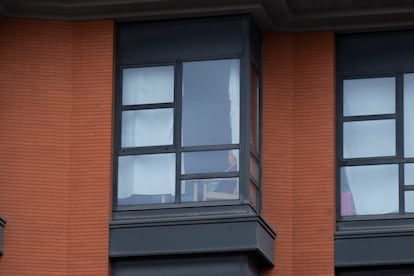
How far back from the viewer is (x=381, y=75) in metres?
28.7

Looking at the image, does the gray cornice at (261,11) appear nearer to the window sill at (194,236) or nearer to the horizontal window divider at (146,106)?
the horizontal window divider at (146,106)

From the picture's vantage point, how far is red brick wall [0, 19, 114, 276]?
91.1 ft

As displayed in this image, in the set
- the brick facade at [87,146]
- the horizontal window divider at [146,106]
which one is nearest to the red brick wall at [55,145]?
the brick facade at [87,146]

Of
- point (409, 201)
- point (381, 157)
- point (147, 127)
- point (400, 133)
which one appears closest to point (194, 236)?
point (147, 127)

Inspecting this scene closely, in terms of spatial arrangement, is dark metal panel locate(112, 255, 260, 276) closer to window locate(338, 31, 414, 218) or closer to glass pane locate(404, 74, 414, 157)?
window locate(338, 31, 414, 218)

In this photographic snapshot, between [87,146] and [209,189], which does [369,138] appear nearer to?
[209,189]

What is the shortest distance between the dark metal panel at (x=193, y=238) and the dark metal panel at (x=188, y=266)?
0.16 metres

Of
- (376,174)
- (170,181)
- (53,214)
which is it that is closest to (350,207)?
(376,174)

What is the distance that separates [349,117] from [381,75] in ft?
2.84

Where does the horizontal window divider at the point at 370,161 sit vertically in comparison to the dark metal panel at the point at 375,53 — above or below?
below

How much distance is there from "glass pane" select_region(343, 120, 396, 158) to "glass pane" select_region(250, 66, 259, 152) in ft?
4.87

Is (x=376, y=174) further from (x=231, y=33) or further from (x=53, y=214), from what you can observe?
(x=53, y=214)

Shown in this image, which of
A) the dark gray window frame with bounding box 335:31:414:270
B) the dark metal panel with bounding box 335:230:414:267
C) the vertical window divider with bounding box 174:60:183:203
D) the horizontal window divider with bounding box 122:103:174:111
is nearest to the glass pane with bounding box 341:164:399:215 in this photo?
the dark gray window frame with bounding box 335:31:414:270

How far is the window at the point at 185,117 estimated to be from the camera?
27844 millimetres
